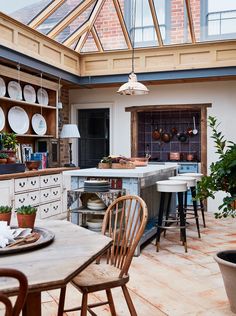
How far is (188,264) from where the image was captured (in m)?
3.96

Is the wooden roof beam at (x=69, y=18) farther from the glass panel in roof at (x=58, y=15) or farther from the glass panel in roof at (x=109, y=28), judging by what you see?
the glass panel in roof at (x=109, y=28)

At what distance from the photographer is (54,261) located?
1.55 metres

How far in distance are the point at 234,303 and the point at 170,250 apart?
1801 mm

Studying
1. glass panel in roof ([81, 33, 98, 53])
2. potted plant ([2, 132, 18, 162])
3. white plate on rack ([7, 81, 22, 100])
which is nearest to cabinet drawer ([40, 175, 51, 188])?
potted plant ([2, 132, 18, 162])

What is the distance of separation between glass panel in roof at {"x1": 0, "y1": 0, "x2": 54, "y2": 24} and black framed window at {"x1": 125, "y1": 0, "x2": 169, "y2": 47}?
4.66 ft

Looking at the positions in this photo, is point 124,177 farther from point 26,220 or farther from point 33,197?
point 26,220

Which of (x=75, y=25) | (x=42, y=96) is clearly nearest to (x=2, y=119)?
(x=42, y=96)

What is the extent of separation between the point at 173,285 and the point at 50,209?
120 inches

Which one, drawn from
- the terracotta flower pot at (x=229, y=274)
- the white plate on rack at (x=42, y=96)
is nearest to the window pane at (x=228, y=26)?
the white plate on rack at (x=42, y=96)

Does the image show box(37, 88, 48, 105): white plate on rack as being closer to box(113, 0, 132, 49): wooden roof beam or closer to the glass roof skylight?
the glass roof skylight

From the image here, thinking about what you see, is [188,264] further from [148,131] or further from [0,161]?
[148,131]

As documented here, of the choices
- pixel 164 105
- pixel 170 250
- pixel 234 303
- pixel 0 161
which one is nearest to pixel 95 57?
pixel 164 105

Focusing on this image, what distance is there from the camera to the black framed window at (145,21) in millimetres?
6180

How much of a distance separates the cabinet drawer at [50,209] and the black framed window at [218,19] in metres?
3.81
